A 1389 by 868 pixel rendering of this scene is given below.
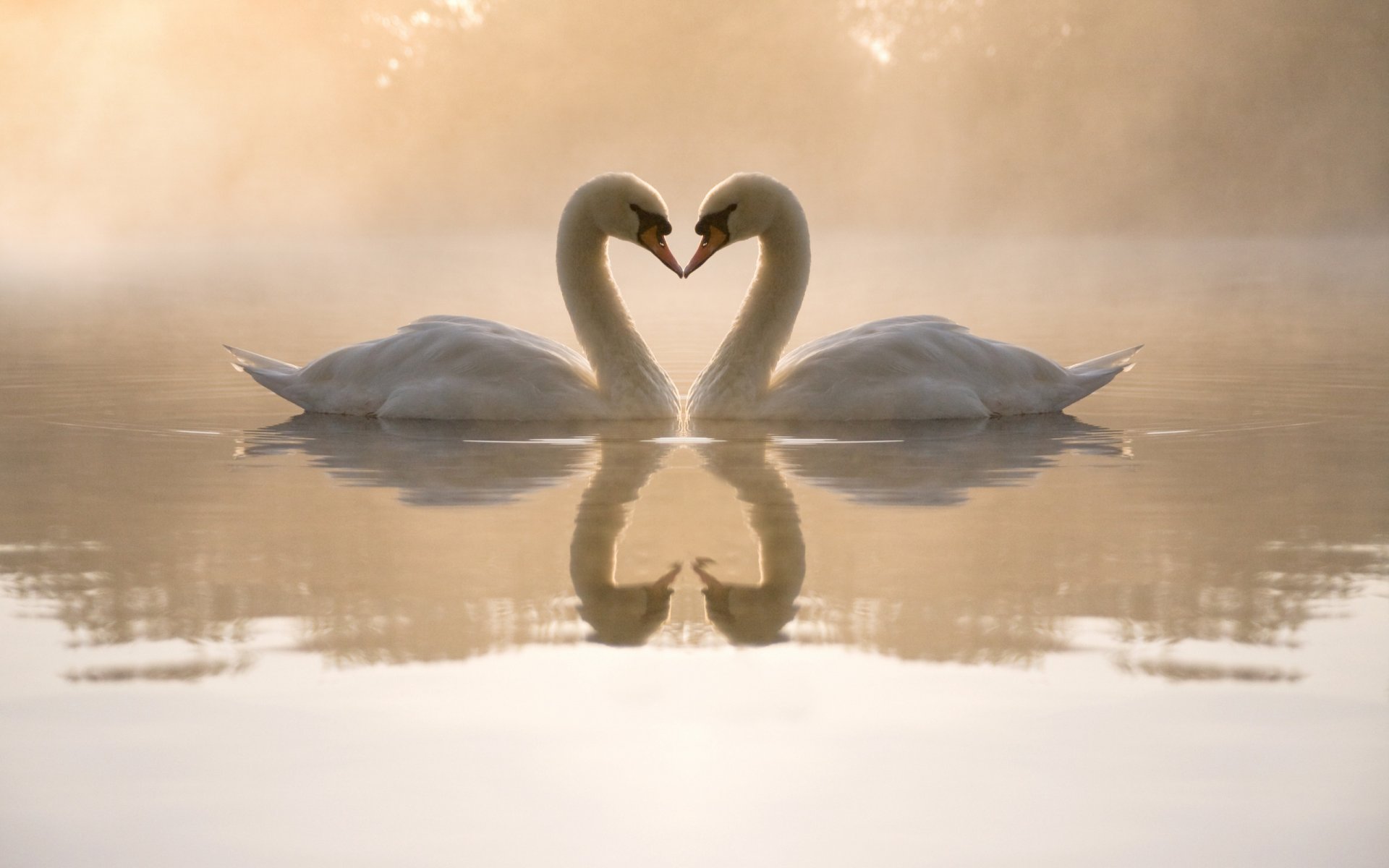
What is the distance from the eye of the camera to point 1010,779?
3.55 meters

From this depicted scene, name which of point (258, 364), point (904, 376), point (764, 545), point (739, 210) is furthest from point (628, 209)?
point (764, 545)

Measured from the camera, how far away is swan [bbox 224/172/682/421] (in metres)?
8.75

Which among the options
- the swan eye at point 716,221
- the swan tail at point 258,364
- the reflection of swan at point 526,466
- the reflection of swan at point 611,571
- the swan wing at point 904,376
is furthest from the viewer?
the swan tail at point 258,364

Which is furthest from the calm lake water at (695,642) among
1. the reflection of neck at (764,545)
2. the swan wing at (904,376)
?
the swan wing at (904,376)

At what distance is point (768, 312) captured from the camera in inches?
363

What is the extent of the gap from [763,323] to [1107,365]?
7.09ft

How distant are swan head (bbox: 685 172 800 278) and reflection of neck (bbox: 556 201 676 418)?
473 millimetres

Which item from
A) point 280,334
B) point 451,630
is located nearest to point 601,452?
point 451,630

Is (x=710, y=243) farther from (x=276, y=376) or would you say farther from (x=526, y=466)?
(x=276, y=376)

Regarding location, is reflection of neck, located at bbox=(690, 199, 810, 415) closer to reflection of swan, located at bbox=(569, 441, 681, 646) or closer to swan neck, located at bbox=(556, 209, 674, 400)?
swan neck, located at bbox=(556, 209, 674, 400)

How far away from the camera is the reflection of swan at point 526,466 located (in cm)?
505

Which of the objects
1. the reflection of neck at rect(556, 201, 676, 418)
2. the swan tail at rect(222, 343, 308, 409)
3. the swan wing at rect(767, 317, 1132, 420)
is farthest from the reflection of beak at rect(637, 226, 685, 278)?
the swan tail at rect(222, 343, 308, 409)

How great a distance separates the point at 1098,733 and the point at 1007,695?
0.32 meters

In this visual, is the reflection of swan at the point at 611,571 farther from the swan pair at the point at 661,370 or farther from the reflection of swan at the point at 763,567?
the swan pair at the point at 661,370
